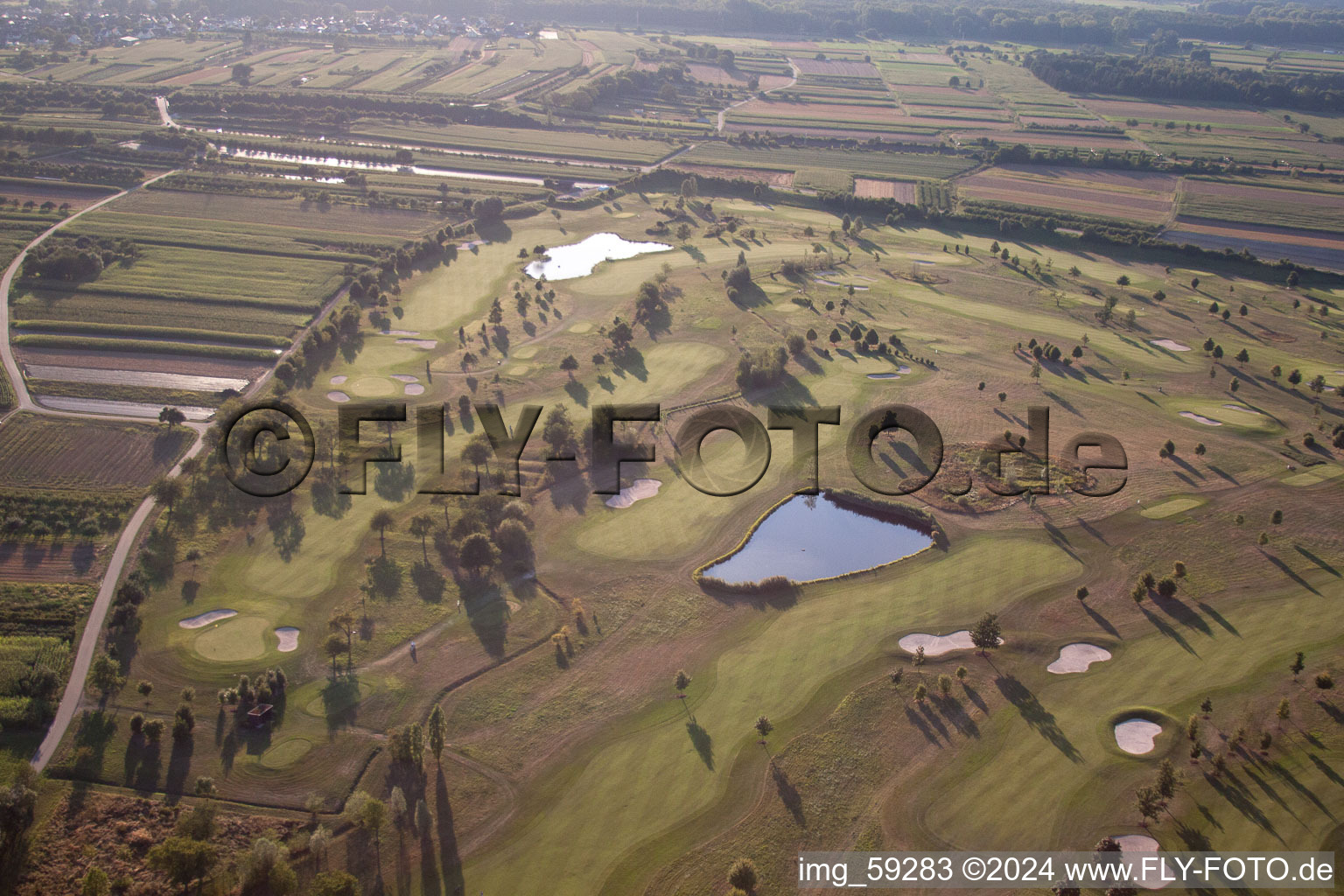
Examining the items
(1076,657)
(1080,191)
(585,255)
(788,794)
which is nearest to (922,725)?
(788,794)

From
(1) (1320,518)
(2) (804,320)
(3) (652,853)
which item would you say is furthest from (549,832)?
(2) (804,320)

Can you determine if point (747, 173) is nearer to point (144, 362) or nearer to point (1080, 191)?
point (1080, 191)

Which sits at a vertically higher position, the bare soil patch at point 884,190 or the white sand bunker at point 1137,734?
the bare soil patch at point 884,190

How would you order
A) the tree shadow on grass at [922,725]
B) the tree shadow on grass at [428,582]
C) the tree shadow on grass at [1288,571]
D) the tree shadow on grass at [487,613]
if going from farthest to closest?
the tree shadow on grass at [428,582], the tree shadow on grass at [1288,571], the tree shadow on grass at [487,613], the tree shadow on grass at [922,725]

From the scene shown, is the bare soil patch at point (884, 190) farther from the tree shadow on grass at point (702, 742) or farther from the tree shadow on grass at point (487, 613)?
the tree shadow on grass at point (702, 742)

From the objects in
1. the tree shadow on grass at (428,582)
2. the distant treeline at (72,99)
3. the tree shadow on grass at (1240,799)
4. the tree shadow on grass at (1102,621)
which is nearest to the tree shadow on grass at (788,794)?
the tree shadow on grass at (1240,799)

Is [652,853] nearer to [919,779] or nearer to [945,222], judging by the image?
[919,779]

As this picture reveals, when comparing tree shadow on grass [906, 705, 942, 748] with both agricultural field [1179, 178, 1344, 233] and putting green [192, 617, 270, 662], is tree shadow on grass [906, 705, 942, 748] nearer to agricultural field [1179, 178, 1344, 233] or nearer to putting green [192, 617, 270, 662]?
putting green [192, 617, 270, 662]
